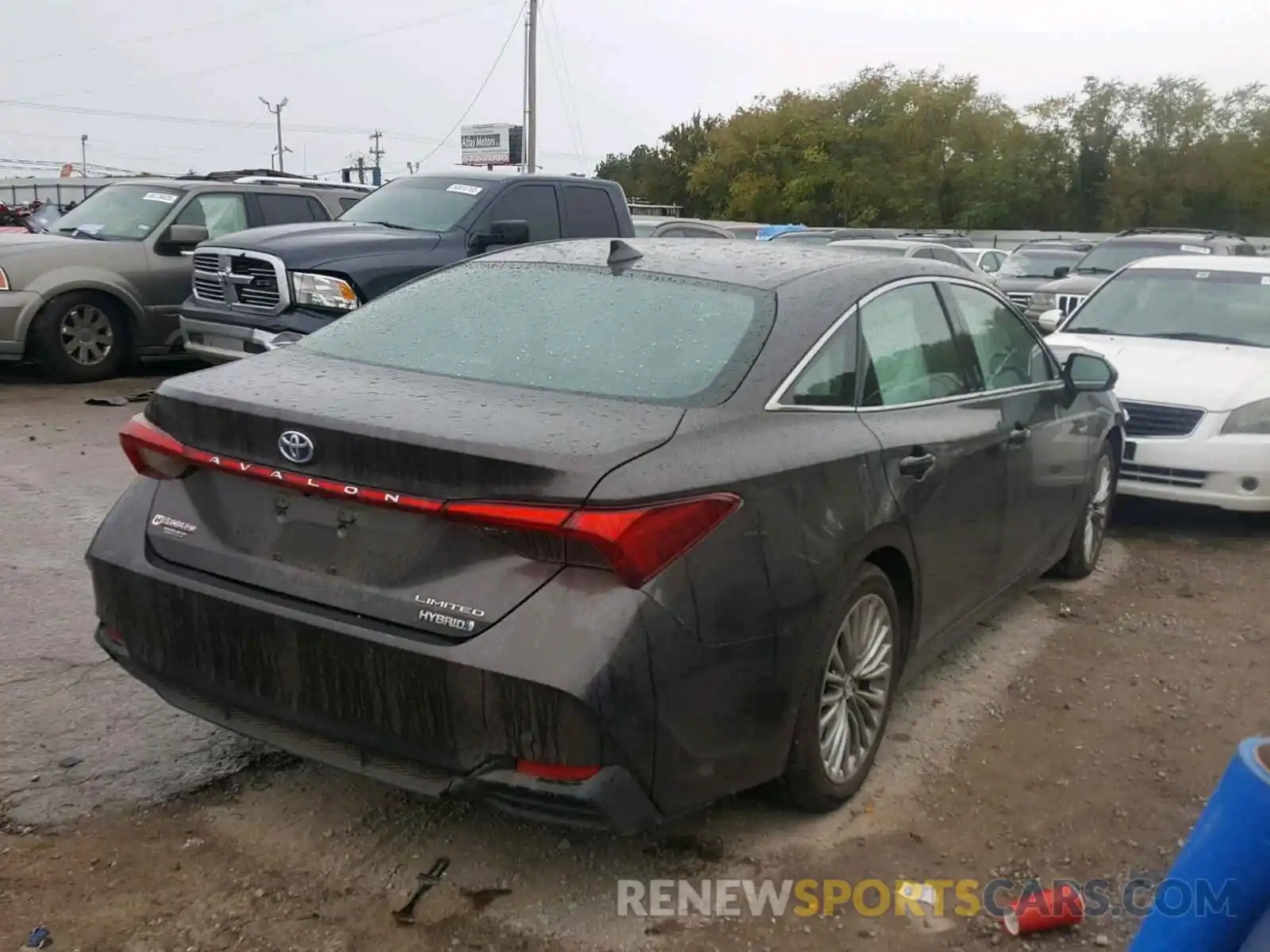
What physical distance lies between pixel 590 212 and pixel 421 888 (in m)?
8.44

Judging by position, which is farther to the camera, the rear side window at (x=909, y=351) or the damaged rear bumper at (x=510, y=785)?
the rear side window at (x=909, y=351)

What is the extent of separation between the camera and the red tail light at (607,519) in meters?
2.66

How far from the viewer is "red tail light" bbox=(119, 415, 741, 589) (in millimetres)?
2660

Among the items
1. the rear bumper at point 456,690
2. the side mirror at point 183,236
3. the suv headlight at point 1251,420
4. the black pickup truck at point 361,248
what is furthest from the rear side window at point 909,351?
the side mirror at point 183,236

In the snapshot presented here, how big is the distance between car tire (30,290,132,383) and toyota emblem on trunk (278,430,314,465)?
8251 millimetres

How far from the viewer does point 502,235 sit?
9.26 metres

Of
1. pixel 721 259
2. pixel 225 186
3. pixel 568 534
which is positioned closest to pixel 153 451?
pixel 568 534

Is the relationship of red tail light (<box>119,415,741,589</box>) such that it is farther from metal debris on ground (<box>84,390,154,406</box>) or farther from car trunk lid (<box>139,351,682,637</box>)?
metal debris on ground (<box>84,390,154,406</box>)

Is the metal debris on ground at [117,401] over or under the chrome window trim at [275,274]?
under

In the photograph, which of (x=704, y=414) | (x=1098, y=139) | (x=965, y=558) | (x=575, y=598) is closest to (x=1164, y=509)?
(x=965, y=558)

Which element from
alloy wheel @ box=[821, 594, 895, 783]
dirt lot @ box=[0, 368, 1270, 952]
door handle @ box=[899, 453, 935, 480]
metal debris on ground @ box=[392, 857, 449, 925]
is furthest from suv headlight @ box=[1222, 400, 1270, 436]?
metal debris on ground @ box=[392, 857, 449, 925]

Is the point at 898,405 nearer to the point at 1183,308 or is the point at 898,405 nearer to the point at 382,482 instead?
the point at 382,482

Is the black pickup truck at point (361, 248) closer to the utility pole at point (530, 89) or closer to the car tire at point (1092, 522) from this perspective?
the car tire at point (1092, 522)

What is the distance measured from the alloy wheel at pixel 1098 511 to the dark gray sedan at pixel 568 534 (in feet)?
6.86
